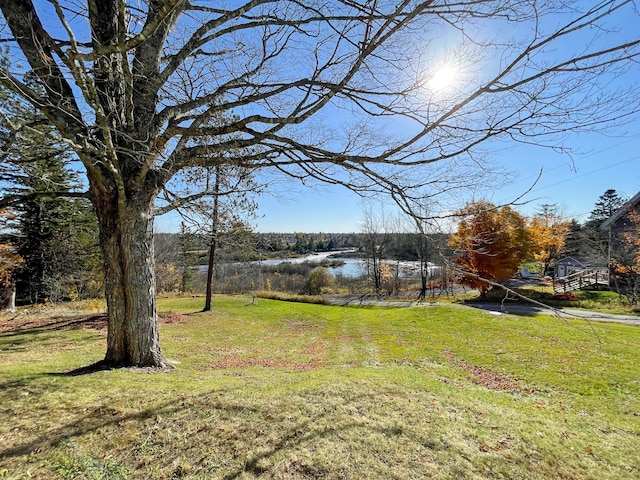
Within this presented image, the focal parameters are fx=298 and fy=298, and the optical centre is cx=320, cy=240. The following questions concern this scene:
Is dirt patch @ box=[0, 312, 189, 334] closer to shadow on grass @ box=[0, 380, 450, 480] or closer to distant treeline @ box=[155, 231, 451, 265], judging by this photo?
distant treeline @ box=[155, 231, 451, 265]

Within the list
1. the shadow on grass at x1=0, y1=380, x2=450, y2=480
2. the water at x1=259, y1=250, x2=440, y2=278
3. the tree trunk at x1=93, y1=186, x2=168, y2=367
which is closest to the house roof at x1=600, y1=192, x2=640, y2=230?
the water at x1=259, y1=250, x2=440, y2=278

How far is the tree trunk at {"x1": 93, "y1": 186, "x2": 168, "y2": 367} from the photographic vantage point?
3.98 meters

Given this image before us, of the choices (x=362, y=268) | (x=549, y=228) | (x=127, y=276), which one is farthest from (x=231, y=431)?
(x=362, y=268)

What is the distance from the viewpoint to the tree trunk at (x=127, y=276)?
3984 millimetres

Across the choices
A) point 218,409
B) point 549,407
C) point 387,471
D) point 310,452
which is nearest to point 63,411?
point 218,409

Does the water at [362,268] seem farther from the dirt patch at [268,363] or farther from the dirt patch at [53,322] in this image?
the dirt patch at [268,363]

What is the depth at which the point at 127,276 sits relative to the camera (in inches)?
157

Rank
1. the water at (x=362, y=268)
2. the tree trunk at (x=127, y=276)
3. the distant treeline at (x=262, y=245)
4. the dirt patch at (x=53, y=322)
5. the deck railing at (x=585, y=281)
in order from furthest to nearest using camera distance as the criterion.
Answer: the water at (x=362, y=268)
the deck railing at (x=585, y=281)
the dirt patch at (x=53, y=322)
the distant treeline at (x=262, y=245)
the tree trunk at (x=127, y=276)

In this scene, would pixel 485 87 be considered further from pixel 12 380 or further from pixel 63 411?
pixel 12 380

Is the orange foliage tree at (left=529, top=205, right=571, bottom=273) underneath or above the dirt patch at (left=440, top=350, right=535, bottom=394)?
above

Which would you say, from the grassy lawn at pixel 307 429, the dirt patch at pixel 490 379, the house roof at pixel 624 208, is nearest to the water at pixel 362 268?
the house roof at pixel 624 208

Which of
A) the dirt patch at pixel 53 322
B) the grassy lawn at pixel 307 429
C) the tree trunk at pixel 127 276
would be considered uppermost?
the tree trunk at pixel 127 276

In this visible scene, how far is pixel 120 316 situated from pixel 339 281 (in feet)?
111

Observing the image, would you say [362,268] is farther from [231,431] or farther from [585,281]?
[231,431]
